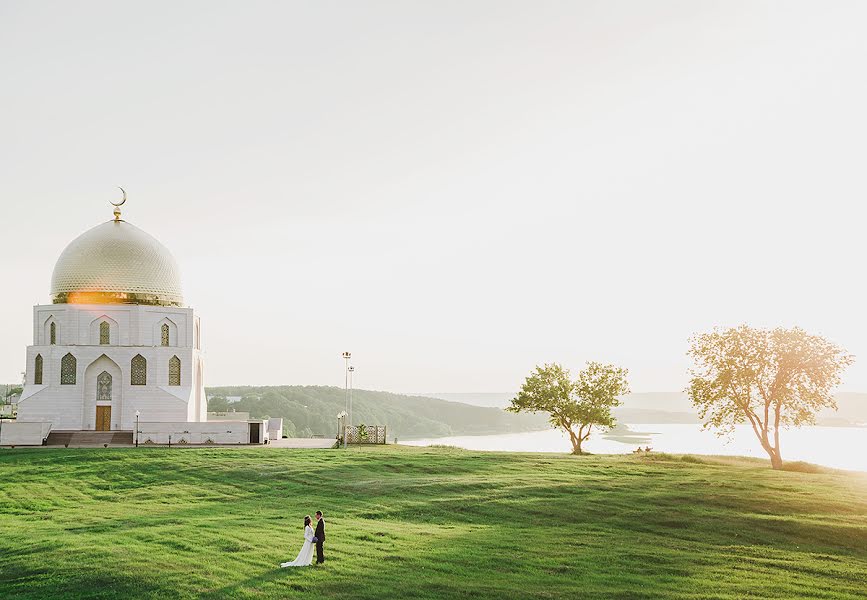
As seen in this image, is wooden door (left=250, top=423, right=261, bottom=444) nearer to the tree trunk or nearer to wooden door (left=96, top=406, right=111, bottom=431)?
wooden door (left=96, top=406, right=111, bottom=431)

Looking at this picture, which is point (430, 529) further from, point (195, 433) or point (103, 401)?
point (103, 401)

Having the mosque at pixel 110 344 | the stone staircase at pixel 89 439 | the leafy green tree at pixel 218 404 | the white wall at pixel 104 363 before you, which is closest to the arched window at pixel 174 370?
the mosque at pixel 110 344

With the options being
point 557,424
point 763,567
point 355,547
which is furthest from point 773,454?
point 355,547

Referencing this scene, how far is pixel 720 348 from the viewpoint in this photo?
5709 centimetres

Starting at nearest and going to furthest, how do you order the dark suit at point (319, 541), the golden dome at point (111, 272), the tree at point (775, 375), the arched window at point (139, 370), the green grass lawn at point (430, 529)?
the green grass lawn at point (430, 529) → the dark suit at point (319, 541) → the tree at point (775, 375) → the arched window at point (139, 370) → the golden dome at point (111, 272)

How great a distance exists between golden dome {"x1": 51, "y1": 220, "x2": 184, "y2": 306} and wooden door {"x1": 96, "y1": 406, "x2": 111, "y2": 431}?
384 inches

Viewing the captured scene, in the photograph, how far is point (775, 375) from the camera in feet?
184

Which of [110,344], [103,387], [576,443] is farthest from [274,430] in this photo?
[576,443]

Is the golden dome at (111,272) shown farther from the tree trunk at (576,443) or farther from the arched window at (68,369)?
the tree trunk at (576,443)

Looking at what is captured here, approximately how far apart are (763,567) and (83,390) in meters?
61.5

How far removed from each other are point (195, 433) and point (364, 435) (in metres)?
14.0

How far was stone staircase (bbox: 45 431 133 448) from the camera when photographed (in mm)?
62406

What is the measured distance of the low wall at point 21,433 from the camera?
61.1m

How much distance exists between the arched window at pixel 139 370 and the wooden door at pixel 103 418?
10.6ft
